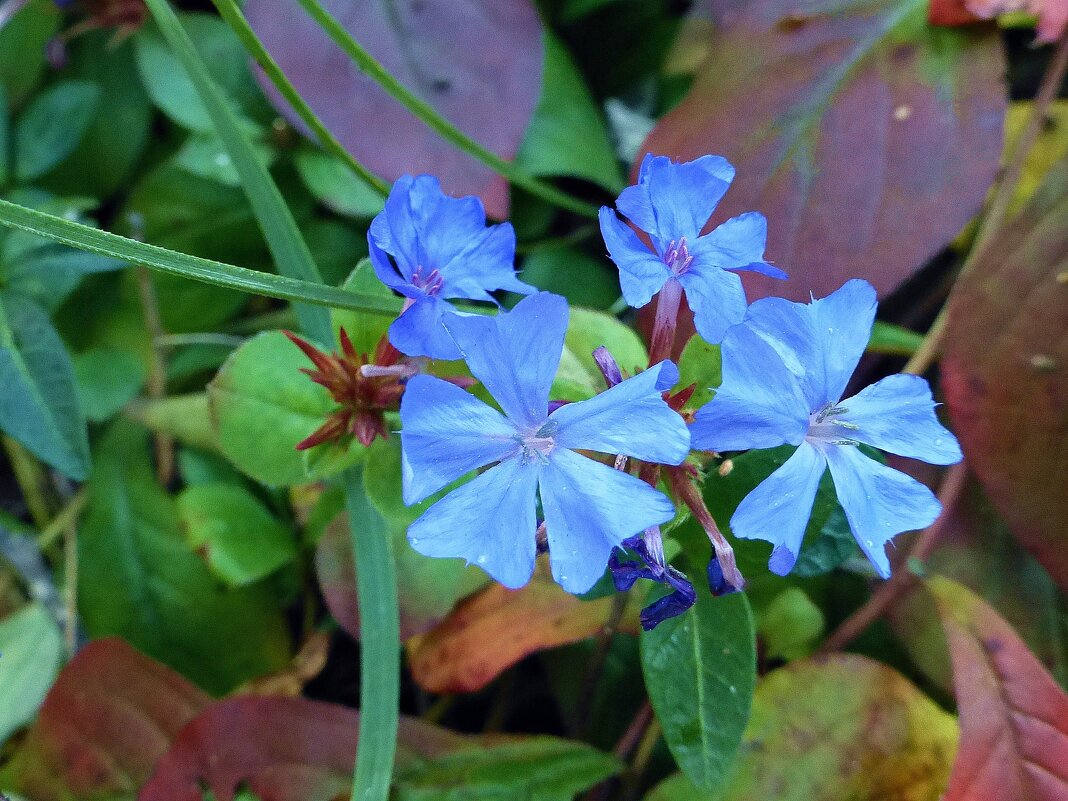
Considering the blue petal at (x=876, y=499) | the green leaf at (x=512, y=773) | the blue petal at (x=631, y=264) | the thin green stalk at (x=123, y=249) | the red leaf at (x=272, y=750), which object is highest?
the thin green stalk at (x=123, y=249)

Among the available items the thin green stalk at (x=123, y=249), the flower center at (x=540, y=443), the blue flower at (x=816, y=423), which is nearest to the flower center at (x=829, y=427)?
the blue flower at (x=816, y=423)

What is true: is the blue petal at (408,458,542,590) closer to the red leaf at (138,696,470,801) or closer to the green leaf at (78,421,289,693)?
the red leaf at (138,696,470,801)

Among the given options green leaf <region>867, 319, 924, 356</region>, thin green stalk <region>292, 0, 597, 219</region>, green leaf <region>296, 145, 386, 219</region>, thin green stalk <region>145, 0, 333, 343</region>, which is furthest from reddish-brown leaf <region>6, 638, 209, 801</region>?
green leaf <region>867, 319, 924, 356</region>

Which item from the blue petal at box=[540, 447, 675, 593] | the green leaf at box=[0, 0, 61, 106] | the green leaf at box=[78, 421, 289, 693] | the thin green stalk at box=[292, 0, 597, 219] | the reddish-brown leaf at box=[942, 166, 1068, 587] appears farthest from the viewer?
the green leaf at box=[0, 0, 61, 106]

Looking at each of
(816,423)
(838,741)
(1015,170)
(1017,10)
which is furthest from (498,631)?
(1017,10)

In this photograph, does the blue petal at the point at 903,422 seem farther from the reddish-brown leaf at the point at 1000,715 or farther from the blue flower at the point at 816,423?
the reddish-brown leaf at the point at 1000,715
